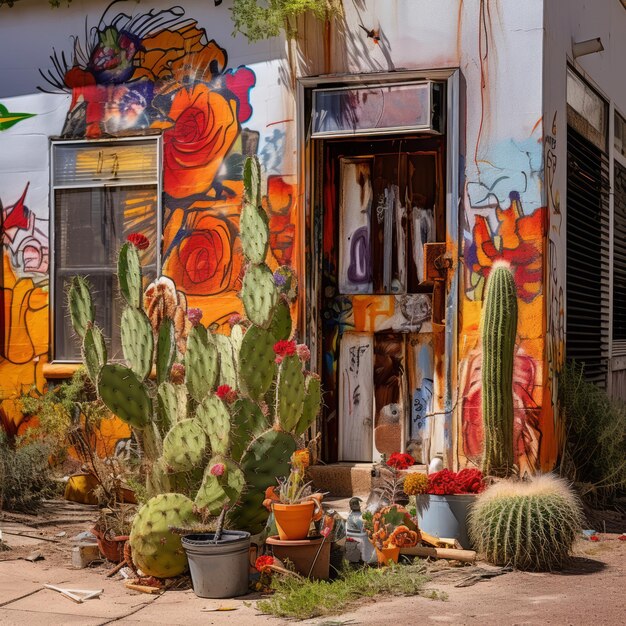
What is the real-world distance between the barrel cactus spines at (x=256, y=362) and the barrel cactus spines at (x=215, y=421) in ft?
1.38

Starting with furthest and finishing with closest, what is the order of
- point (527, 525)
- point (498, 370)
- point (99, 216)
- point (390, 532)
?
point (99, 216)
point (498, 370)
point (390, 532)
point (527, 525)

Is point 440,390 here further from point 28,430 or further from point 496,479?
point 28,430

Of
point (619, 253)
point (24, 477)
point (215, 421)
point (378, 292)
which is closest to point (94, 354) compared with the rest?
point (215, 421)

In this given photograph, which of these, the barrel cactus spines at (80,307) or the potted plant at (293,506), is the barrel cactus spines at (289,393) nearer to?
the potted plant at (293,506)

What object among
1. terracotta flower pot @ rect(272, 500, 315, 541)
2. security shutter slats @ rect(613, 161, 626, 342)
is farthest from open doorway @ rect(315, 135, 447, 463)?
security shutter slats @ rect(613, 161, 626, 342)

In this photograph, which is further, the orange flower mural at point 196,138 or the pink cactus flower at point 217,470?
the orange flower mural at point 196,138

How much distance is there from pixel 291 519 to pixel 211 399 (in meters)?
0.95

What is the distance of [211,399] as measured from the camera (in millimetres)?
6730

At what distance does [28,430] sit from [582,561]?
5.12 meters

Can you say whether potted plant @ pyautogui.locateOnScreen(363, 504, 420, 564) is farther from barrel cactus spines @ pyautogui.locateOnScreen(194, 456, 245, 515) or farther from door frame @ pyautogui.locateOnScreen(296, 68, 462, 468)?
door frame @ pyautogui.locateOnScreen(296, 68, 462, 468)

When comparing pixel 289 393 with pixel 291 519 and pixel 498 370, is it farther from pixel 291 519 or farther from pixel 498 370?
pixel 498 370

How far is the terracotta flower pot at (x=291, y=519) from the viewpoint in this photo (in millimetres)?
6344

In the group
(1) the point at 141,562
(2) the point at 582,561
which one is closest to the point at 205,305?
(1) the point at 141,562

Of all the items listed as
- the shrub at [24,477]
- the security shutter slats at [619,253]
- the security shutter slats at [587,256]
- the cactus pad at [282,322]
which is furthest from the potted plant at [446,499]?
the security shutter slats at [619,253]
